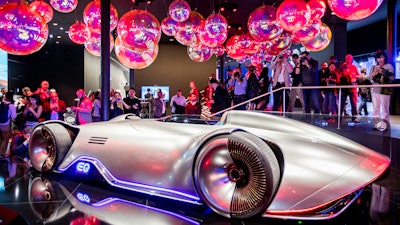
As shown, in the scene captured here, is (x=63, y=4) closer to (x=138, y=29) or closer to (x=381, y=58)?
(x=138, y=29)

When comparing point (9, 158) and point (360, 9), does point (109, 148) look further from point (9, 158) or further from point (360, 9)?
point (360, 9)

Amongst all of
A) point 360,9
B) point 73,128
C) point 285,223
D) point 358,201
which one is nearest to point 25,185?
point 73,128

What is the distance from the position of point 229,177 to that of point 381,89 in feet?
14.2

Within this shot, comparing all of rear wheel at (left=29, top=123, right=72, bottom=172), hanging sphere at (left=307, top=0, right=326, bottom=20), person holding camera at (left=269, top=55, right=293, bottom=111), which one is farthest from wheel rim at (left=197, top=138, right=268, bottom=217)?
person holding camera at (left=269, top=55, right=293, bottom=111)

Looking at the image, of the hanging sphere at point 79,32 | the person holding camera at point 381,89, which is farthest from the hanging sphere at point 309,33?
the hanging sphere at point 79,32

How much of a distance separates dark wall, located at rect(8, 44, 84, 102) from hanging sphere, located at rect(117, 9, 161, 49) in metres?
16.7

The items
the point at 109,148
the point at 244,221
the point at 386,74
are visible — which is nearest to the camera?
the point at 244,221

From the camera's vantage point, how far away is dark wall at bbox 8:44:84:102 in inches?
805

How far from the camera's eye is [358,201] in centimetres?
317

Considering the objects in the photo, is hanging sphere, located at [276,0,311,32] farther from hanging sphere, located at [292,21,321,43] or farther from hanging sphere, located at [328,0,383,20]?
hanging sphere, located at [292,21,321,43]

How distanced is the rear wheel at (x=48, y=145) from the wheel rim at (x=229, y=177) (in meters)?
1.99

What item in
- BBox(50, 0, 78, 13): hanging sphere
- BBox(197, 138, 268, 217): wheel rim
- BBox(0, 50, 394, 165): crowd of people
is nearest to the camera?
BBox(197, 138, 268, 217): wheel rim

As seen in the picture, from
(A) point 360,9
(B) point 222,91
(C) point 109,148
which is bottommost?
(C) point 109,148

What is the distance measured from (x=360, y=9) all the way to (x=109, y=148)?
387 centimetres
